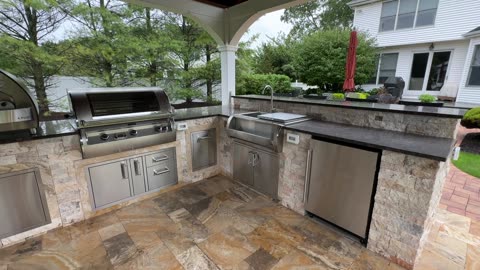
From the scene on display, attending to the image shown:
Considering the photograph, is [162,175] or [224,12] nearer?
[162,175]

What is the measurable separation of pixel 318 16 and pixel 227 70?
1276 cm

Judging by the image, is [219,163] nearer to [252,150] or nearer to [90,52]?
[252,150]

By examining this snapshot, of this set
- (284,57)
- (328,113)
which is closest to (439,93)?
(284,57)

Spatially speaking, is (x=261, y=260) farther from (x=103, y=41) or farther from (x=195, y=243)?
(x=103, y=41)

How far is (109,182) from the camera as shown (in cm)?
241

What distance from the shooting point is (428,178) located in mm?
1506

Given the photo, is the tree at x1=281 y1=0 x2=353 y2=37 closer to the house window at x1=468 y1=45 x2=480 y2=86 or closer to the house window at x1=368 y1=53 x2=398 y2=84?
the house window at x1=368 y1=53 x2=398 y2=84

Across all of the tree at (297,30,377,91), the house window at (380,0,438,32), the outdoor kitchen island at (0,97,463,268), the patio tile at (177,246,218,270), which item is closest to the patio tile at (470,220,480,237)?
the outdoor kitchen island at (0,97,463,268)

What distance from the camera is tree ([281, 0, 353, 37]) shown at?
12885 millimetres

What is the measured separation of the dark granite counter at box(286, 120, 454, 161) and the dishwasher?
0.07 m

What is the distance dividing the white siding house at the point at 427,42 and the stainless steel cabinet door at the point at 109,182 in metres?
10.4

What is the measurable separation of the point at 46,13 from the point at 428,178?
22.1 feet

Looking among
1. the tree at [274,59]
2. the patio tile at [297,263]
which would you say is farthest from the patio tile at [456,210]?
the tree at [274,59]

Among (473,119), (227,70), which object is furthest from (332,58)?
(227,70)
